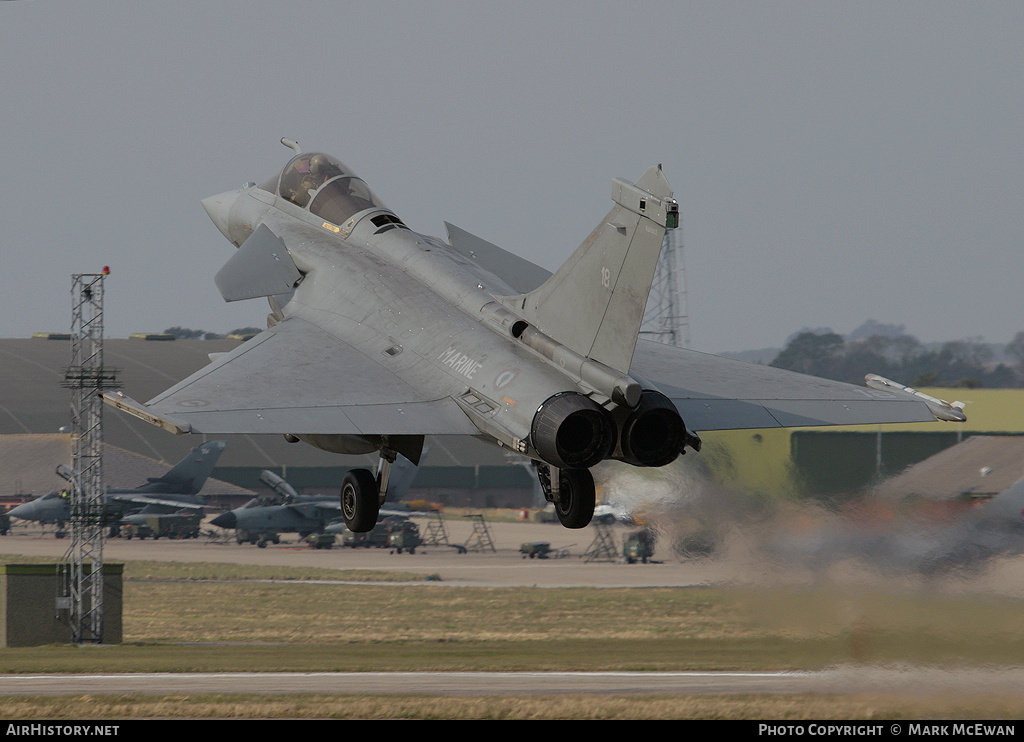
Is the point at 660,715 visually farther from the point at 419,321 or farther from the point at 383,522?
the point at 383,522

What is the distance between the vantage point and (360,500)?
15.6 meters

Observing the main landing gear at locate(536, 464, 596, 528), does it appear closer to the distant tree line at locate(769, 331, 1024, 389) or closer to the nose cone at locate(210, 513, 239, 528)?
the nose cone at locate(210, 513, 239, 528)

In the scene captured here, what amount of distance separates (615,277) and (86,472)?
1066 inches

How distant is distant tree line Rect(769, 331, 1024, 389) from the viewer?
377 feet

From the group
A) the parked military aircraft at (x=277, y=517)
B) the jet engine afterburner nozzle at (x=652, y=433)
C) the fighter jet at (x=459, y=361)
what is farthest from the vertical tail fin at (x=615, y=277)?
the parked military aircraft at (x=277, y=517)

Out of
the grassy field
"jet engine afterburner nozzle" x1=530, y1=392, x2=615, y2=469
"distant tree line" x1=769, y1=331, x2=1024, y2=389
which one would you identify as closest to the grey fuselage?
"jet engine afterburner nozzle" x1=530, y1=392, x2=615, y2=469

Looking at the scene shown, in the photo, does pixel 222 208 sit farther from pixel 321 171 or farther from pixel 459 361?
pixel 459 361

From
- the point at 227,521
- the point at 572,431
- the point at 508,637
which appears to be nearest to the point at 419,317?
the point at 572,431

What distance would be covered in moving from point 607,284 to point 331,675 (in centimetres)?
2025

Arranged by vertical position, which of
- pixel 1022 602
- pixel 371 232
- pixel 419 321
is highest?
pixel 371 232

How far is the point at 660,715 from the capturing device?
2394cm

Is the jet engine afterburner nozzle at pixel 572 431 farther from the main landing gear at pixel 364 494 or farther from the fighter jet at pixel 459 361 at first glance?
the main landing gear at pixel 364 494

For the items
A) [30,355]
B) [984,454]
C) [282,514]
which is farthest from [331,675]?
[30,355]

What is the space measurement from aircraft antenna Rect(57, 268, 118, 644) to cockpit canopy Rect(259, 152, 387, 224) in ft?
44.9
